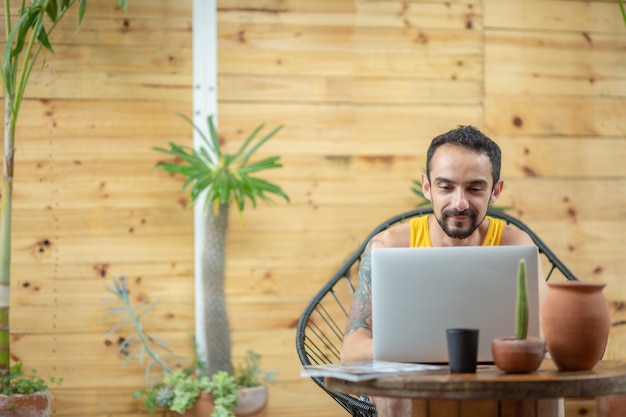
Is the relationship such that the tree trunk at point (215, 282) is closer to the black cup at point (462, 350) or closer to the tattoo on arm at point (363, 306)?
the tattoo on arm at point (363, 306)

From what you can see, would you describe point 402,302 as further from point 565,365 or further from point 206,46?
point 206,46

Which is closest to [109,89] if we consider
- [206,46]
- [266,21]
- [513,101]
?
[206,46]

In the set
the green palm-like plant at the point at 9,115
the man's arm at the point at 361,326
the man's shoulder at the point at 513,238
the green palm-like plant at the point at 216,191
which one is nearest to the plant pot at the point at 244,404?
the green palm-like plant at the point at 216,191

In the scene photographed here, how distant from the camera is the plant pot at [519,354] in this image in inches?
64.8

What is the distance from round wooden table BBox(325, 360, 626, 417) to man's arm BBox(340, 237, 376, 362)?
357 millimetres

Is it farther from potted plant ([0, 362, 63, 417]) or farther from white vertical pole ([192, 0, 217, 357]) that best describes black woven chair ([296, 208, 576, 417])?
potted plant ([0, 362, 63, 417])

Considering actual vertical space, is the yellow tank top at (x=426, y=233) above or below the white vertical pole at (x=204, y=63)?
below

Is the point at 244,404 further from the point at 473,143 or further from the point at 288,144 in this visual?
the point at 473,143

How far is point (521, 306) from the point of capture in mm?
1632

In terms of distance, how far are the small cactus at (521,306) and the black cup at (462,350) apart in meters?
0.08

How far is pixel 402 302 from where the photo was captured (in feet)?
5.93

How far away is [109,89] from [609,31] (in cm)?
219

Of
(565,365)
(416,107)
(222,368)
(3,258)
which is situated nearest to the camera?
(565,365)

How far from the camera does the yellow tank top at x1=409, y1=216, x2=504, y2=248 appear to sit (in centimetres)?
241
